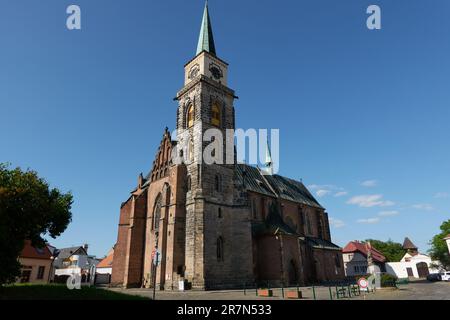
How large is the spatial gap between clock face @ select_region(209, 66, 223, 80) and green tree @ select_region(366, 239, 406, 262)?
76920 millimetres

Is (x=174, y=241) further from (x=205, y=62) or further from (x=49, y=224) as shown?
(x=205, y=62)

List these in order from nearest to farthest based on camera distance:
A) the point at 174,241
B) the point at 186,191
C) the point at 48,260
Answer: the point at 174,241
the point at 186,191
the point at 48,260

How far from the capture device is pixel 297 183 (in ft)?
196

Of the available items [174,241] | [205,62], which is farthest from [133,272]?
[205,62]

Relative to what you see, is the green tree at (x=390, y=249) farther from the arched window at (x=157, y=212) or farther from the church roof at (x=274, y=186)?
the arched window at (x=157, y=212)

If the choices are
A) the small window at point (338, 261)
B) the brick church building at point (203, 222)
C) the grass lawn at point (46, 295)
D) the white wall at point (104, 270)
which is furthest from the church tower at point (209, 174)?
the white wall at point (104, 270)

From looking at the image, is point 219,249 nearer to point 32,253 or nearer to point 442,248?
point 32,253

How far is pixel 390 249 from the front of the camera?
298ft

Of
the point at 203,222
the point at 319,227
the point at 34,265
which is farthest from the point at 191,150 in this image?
the point at 319,227

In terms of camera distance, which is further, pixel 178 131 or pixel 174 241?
pixel 178 131

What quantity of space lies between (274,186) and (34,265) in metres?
36.4
